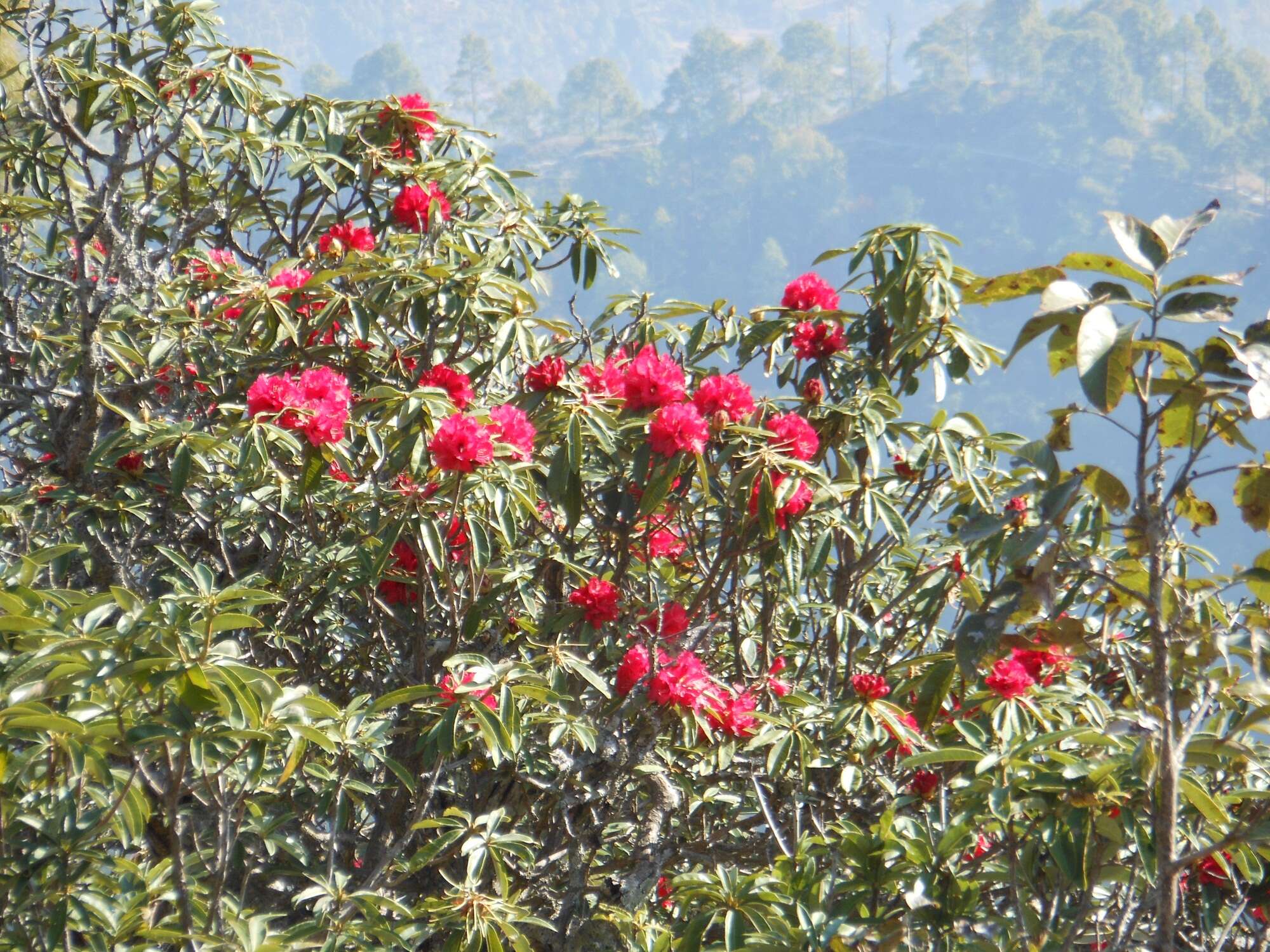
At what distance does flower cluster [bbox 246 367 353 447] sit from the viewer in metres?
1.90

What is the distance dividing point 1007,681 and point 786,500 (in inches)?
19.3

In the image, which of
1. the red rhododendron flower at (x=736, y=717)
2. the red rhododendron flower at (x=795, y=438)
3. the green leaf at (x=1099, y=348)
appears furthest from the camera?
the red rhododendron flower at (x=736, y=717)

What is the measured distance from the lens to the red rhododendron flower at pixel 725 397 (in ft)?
6.81

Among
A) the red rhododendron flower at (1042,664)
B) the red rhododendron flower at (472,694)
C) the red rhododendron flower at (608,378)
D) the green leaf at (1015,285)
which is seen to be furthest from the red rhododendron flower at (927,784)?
the green leaf at (1015,285)

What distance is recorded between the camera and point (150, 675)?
1.27 metres

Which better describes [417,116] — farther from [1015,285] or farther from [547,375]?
[1015,285]

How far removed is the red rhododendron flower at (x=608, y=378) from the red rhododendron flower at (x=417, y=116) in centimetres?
97

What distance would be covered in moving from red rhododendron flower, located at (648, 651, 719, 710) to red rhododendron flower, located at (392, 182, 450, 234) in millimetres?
1349

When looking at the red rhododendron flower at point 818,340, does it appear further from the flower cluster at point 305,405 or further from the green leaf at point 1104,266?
the green leaf at point 1104,266

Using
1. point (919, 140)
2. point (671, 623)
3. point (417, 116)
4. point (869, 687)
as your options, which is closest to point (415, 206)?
point (417, 116)

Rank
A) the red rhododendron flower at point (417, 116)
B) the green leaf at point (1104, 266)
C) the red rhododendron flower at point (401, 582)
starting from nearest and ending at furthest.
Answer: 1. the green leaf at point (1104, 266)
2. the red rhododendron flower at point (401, 582)
3. the red rhododendron flower at point (417, 116)

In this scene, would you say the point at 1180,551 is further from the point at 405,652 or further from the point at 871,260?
the point at 405,652

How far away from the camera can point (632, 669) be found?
2043 mm

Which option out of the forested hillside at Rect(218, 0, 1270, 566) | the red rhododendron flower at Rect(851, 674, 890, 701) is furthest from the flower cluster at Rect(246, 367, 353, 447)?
the forested hillside at Rect(218, 0, 1270, 566)
